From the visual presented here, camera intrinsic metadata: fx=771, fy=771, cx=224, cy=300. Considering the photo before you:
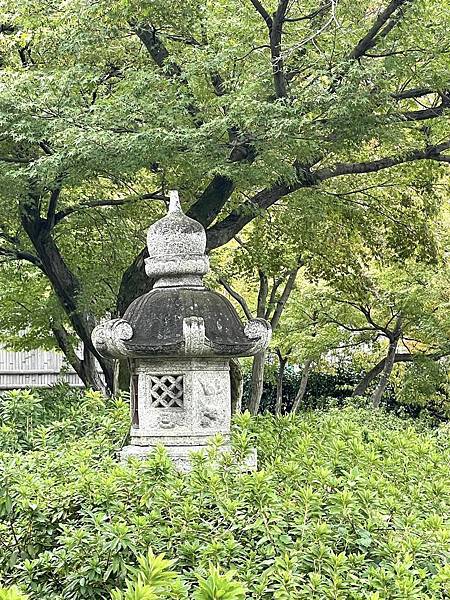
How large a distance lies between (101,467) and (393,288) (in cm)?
912

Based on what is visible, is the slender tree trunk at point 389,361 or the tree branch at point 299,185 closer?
the tree branch at point 299,185

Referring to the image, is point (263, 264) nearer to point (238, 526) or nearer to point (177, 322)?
point (177, 322)

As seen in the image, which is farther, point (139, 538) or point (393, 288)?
point (393, 288)

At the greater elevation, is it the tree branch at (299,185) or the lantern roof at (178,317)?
the tree branch at (299,185)

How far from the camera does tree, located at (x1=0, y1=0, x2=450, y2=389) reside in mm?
7043

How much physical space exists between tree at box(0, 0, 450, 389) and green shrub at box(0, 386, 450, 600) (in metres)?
4.07

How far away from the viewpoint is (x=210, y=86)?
313 inches

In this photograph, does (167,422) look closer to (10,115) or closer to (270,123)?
(270,123)

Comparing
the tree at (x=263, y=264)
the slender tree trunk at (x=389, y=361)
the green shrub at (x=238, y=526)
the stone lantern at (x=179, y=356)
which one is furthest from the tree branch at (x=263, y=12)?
the slender tree trunk at (x=389, y=361)

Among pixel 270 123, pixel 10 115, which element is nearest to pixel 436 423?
pixel 270 123

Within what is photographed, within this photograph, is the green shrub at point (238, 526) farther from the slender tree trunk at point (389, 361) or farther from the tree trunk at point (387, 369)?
the tree trunk at point (387, 369)

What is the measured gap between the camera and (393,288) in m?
12.3

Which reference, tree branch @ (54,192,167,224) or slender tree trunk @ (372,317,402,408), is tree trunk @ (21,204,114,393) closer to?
tree branch @ (54,192,167,224)

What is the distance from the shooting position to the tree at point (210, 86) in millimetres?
7043
